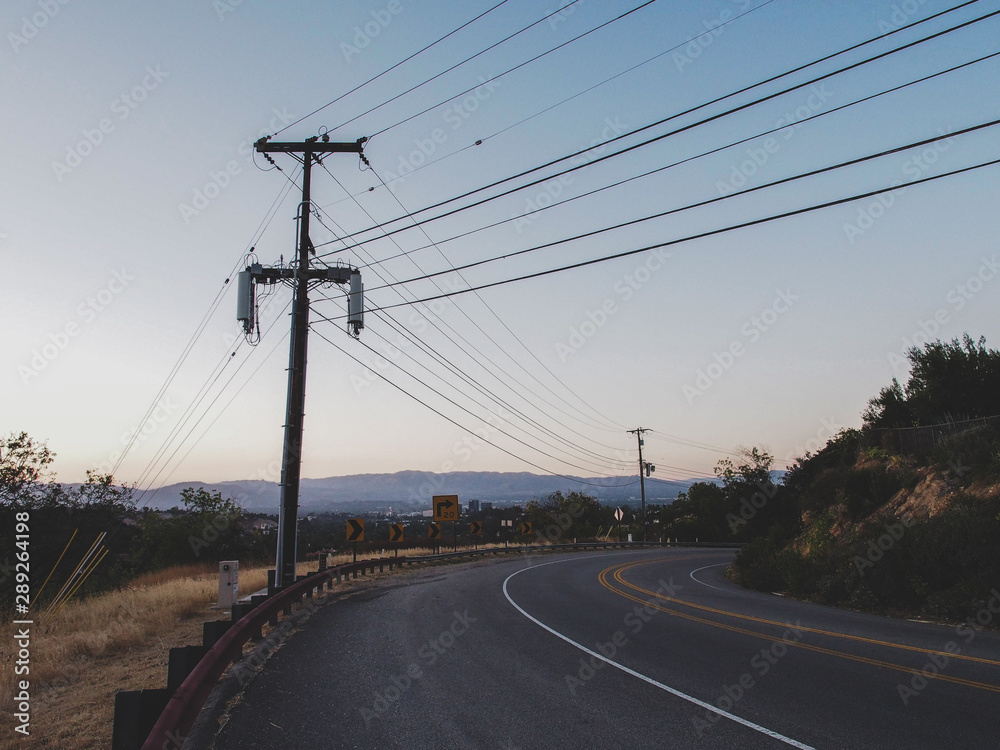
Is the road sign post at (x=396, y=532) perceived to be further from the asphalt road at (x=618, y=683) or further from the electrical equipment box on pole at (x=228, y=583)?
the asphalt road at (x=618, y=683)

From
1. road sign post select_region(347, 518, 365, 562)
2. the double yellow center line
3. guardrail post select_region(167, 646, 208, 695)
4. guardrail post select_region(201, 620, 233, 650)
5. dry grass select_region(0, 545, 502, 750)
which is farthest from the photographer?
road sign post select_region(347, 518, 365, 562)

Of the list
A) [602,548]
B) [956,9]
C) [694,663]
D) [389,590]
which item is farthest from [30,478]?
[602,548]

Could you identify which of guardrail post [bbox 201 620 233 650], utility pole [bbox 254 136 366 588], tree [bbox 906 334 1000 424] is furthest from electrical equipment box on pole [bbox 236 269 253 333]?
tree [bbox 906 334 1000 424]

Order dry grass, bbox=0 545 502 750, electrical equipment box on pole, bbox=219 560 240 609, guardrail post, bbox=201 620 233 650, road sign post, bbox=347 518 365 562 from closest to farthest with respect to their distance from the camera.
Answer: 1. dry grass, bbox=0 545 502 750
2. guardrail post, bbox=201 620 233 650
3. electrical equipment box on pole, bbox=219 560 240 609
4. road sign post, bbox=347 518 365 562

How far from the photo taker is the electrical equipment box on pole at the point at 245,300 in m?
17.8

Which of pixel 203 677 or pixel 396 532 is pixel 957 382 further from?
pixel 203 677

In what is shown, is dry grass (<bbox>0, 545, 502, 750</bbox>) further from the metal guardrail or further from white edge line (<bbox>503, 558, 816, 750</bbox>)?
white edge line (<bbox>503, 558, 816, 750</bbox>)

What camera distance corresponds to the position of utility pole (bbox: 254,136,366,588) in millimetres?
16219

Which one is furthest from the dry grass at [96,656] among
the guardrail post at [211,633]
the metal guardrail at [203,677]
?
the guardrail post at [211,633]

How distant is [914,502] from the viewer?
21969mm

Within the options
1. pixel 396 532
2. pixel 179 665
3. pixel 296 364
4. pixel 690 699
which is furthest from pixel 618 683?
pixel 396 532

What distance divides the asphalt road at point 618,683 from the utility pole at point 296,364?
2922mm

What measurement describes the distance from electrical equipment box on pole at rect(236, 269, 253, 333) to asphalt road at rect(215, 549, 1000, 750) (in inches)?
342

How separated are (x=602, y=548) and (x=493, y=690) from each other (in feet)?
144
